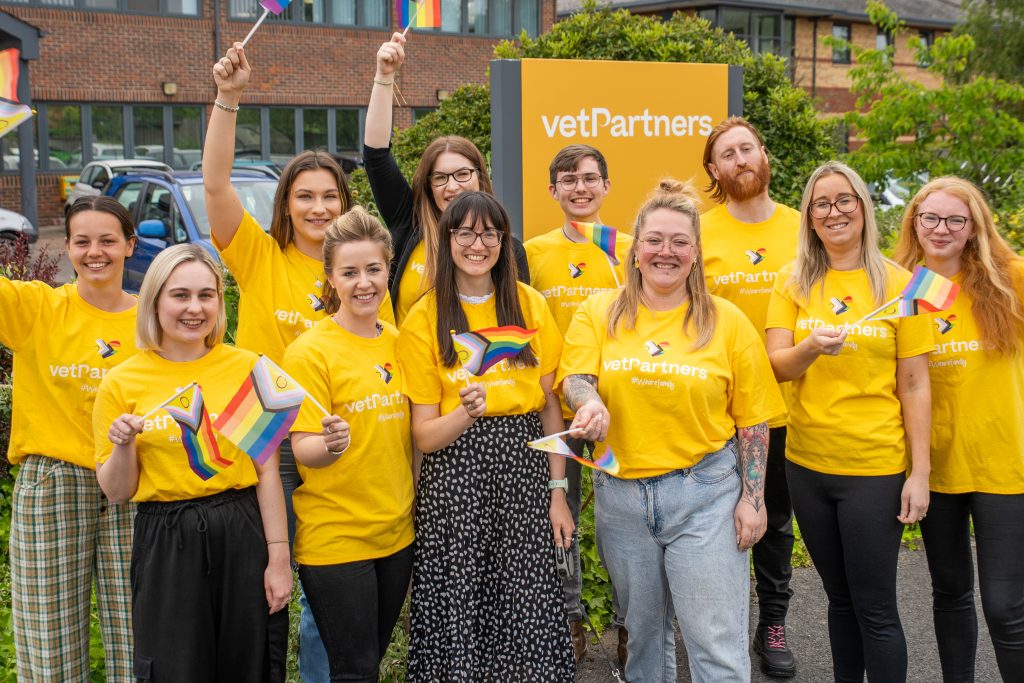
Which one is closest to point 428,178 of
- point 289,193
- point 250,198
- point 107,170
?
point 289,193

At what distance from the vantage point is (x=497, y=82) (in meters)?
5.36

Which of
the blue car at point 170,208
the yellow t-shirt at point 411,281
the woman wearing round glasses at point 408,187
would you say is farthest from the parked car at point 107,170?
the yellow t-shirt at point 411,281

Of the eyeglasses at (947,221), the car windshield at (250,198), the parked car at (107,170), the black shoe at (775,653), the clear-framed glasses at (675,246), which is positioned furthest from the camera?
the parked car at (107,170)

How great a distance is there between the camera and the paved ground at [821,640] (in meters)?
4.32

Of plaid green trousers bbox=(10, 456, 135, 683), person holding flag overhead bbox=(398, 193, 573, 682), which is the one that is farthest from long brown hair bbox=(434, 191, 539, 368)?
plaid green trousers bbox=(10, 456, 135, 683)

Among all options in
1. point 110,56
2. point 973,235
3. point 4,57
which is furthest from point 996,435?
point 110,56

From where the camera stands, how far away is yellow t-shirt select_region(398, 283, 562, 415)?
3309 millimetres

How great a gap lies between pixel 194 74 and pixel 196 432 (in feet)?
84.0

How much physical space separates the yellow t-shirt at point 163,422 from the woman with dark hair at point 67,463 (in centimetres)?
34

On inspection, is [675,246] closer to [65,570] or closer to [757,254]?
[757,254]

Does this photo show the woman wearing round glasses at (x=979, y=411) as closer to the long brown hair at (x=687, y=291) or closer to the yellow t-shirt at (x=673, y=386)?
the yellow t-shirt at (x=673, y=386)

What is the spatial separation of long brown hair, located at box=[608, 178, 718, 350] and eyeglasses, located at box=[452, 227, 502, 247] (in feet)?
1.54

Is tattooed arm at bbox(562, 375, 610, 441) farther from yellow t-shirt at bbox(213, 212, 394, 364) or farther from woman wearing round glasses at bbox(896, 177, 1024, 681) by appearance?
woman wearing round glasses at bbox(896, 177, 1024, 681)

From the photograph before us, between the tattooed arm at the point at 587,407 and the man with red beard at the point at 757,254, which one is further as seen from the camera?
the man with red beard at the point at 757,254
